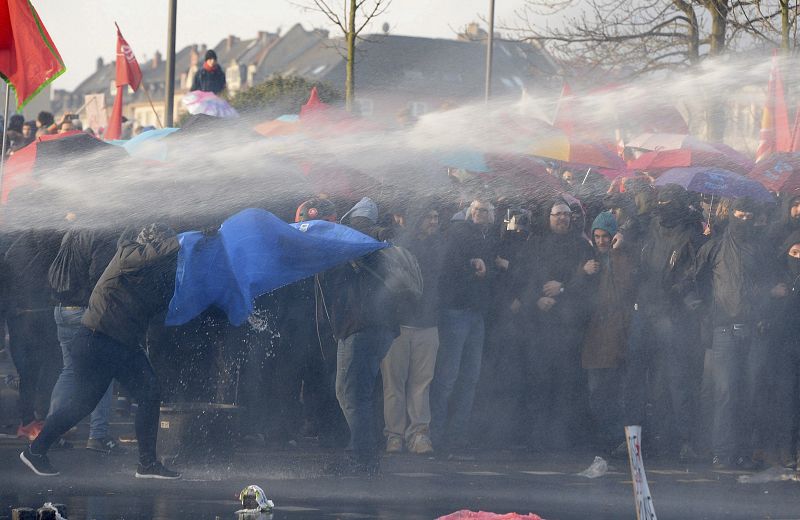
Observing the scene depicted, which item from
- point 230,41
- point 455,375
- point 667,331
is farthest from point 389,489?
point 230,41

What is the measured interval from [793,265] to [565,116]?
4354 millimetres

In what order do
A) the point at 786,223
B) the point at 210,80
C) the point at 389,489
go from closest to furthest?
the point at 389,489 < the point at 786,223 < the point at 210,80

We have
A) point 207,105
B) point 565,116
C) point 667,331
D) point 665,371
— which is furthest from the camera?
point 207,105

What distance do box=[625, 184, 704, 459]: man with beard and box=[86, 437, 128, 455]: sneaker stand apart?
4158 mm

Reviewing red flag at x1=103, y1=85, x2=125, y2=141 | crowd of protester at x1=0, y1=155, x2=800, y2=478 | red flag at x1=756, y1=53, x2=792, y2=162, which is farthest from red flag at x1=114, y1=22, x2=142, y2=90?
red flag at x1=756, y1=53, x2=792, y2=162

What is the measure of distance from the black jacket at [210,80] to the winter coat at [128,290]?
7.49 m

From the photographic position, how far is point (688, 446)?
11945mm

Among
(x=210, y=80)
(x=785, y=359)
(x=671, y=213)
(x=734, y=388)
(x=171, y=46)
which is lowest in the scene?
(x=734, y=388)

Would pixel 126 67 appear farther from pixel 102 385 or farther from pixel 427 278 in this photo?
pixel 102 385

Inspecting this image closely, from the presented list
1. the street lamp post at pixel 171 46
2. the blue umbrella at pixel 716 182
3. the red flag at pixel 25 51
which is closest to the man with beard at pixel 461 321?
the blue umbrella at pixel 716 182

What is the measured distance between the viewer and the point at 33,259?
11.4 m

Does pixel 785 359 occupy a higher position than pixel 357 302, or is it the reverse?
pixel 357 302

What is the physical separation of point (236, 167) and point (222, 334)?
220cm

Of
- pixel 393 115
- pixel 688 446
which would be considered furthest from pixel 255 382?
pixel 393 115
